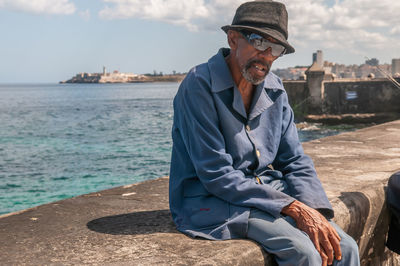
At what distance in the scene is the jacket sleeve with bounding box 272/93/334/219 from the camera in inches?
96.3

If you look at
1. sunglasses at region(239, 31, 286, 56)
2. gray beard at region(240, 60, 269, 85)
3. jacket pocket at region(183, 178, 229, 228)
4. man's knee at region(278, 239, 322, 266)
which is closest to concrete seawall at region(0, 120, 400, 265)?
jacket pocket at region(183, 178, 229, 228)

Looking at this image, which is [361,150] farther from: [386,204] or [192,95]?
[192,95]

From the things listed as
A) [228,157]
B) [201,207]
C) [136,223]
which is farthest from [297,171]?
[136,223]

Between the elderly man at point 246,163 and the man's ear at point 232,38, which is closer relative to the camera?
the elderly man at point 246,163

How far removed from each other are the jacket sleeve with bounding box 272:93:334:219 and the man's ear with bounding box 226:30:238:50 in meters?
0.43

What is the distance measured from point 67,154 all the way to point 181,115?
21.5 metres

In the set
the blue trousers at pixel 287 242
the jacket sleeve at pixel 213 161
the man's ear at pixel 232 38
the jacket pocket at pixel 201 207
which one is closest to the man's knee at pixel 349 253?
the blue trousers at pixel 287 242

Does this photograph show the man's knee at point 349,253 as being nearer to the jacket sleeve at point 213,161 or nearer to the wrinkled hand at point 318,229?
the wrinkled hand at point 318,229

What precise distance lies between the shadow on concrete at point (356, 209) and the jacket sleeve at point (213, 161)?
3.21 feet

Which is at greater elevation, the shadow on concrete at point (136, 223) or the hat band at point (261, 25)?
the hat band at point (261, 25)

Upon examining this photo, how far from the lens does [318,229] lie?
2238 millimetres

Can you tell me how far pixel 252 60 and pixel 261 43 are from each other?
0.10 m

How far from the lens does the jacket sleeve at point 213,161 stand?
2.27 m

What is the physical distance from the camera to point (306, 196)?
2443 mm
